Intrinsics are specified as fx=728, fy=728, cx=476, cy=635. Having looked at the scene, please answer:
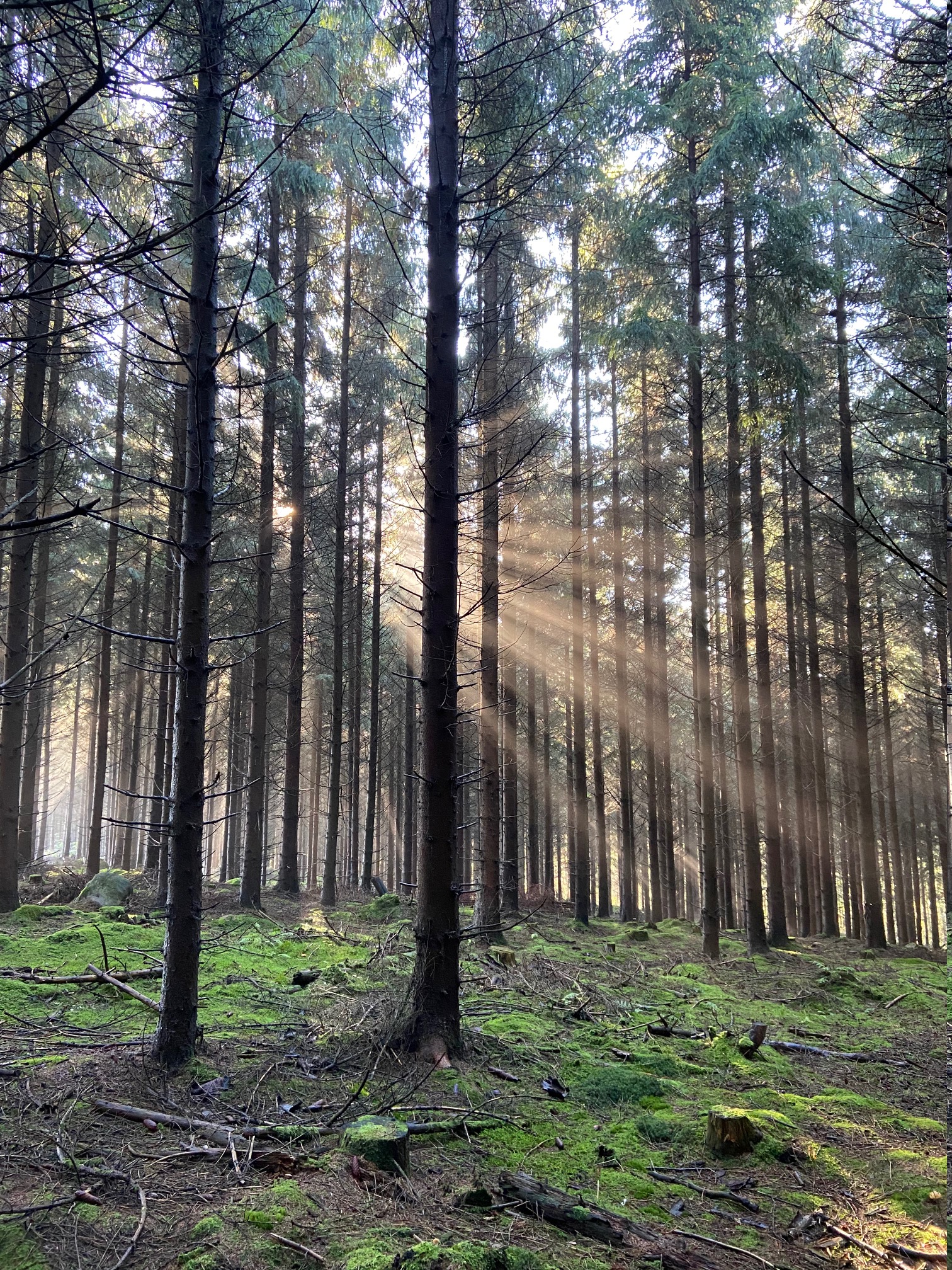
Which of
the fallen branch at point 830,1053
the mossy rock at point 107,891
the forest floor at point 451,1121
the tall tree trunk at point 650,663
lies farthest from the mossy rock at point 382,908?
the fallen branch at point 830,1053

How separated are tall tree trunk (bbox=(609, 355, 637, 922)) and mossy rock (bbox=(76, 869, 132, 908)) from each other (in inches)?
412

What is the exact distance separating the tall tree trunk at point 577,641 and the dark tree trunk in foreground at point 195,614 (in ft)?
31.2

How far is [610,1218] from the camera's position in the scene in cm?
337

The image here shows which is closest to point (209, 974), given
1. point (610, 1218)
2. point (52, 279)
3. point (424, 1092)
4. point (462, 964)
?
point (462, 964)

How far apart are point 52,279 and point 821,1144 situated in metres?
10.3

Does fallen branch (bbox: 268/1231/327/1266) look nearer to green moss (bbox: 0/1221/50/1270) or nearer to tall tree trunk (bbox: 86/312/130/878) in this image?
green moss (bbox: 0/1221/50/1270)

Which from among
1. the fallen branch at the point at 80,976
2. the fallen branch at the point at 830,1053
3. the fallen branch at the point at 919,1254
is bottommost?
the fallen branch at the point at 830,1053

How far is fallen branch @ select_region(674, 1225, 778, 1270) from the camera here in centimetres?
316

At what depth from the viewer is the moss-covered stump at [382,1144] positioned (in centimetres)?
354

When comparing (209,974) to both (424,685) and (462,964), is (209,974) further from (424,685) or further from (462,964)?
(424,685)

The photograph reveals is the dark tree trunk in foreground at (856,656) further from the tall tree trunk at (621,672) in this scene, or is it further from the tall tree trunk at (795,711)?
the tall tree trunk at (621,672)

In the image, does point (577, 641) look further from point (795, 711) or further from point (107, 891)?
point (107, 891)

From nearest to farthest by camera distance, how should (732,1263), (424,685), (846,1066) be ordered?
1. (732,1263)
2. (424,685)
3. (846,1066)

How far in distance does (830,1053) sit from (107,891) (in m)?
11.0
